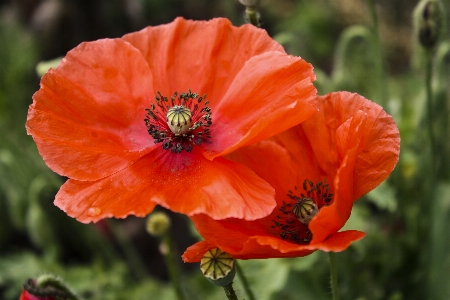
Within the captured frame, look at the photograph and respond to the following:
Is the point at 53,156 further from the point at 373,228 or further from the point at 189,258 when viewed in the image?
the point at 373,228

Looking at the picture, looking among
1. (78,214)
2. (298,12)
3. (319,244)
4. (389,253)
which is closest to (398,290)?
(389,253)

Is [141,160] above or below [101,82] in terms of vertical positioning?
below

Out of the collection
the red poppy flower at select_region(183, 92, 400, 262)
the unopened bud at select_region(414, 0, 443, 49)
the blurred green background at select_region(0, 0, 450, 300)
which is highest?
the unopened bud at select_region(414, 0, 443, 49)

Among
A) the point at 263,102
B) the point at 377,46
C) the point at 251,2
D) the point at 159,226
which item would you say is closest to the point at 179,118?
the point at 263,102

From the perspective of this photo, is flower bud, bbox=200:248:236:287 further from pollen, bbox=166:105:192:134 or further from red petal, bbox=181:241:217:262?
pollen, bbox=166:105:192:134

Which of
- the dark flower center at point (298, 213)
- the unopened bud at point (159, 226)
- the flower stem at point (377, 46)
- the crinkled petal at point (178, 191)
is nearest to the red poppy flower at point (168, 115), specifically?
the crinkled petal at point (178, 191)

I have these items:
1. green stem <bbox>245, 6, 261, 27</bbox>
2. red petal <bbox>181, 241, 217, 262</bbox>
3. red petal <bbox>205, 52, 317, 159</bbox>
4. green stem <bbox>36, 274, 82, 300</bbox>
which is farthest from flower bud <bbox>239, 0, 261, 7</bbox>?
green stem <bbox>36, 274, 82, 300</bbox>
